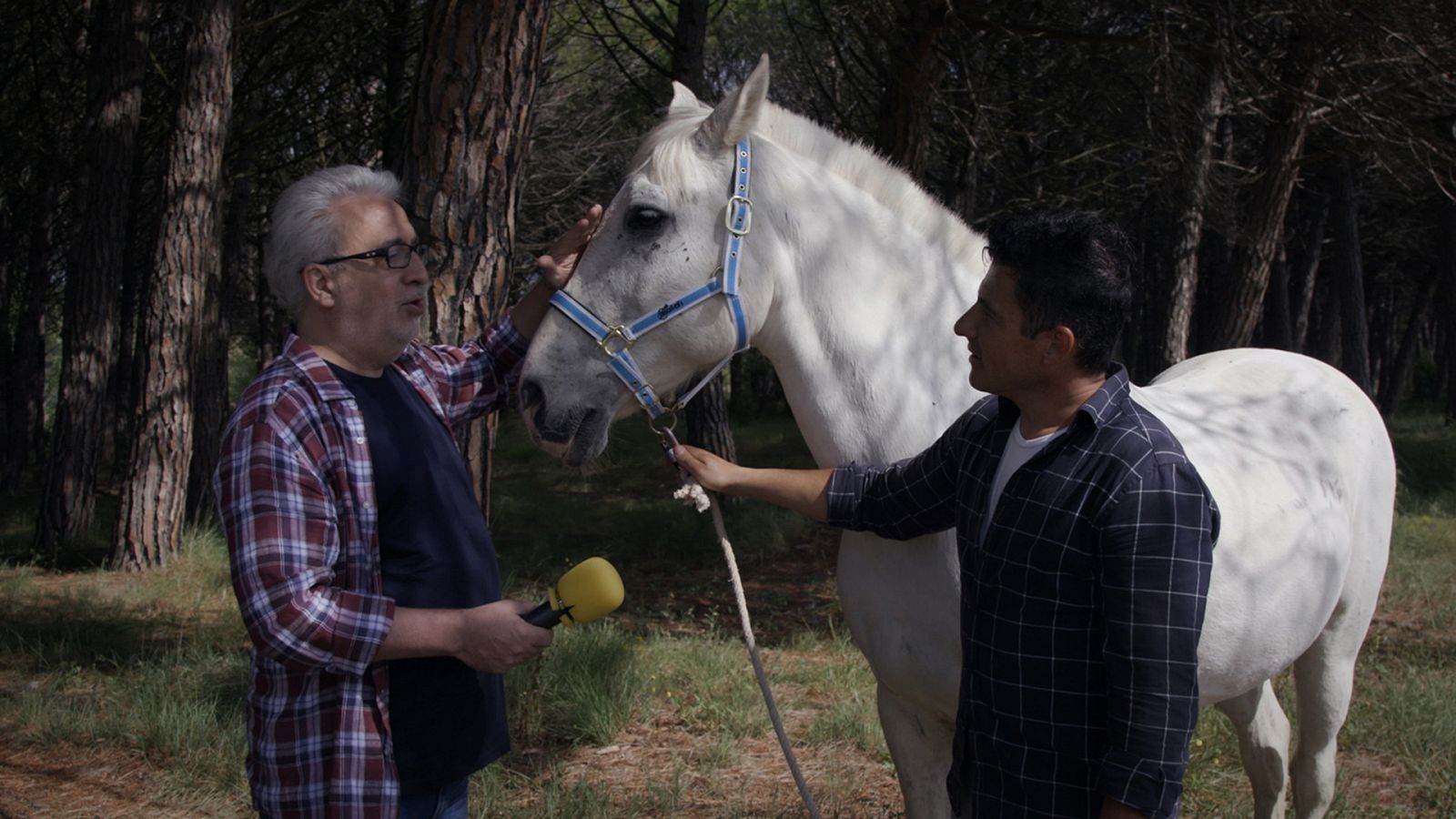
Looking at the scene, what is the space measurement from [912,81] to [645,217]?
5103 mm

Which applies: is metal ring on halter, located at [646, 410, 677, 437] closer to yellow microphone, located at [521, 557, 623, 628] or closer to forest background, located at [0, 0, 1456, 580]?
yellow microphone, located at [521, 557, 623, 628]

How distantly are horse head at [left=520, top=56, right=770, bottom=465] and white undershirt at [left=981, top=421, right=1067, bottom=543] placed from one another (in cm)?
75

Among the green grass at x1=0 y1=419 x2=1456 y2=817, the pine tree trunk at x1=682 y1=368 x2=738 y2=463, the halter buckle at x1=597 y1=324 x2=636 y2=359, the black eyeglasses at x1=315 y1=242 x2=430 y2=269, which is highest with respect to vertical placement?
the black eyeglasses at x1=315 y1=242 x2=430 y2=269

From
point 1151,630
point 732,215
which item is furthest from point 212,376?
point 1151,630

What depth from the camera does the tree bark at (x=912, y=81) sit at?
22.9ft

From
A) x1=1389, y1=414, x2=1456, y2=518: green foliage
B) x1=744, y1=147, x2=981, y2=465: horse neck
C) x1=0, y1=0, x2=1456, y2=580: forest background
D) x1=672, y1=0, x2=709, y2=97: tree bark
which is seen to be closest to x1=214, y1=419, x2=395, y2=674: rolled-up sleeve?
x1=744, y1=147, x2=981, y2=465: horse neck

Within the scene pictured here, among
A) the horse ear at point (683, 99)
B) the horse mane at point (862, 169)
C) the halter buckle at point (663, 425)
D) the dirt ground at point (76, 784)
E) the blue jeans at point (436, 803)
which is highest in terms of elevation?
the horse ear at point (683, 99)

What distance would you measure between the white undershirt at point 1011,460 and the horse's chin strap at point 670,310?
0.73 m

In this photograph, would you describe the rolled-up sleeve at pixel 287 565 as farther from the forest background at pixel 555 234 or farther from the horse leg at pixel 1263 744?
the horse leg at pixel 1263 744

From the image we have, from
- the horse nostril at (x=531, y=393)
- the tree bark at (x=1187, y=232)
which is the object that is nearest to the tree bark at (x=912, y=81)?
the tree bark at (x=1187, y=232)

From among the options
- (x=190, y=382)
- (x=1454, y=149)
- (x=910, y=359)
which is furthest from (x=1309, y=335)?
(x=910, y=359)

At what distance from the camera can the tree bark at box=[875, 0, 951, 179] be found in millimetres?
6969

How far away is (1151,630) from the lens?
5.34 ft

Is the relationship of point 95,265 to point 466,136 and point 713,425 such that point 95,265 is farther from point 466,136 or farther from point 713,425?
point 466,136
